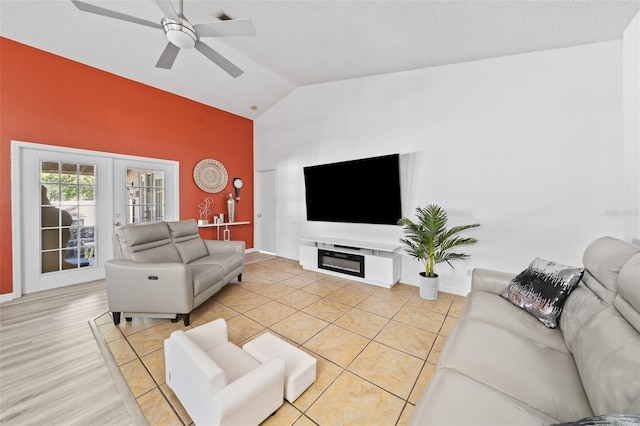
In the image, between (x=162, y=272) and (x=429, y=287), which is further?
(x=429, y=287)

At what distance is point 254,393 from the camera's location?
1213mm

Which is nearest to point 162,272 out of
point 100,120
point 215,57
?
point 215,57

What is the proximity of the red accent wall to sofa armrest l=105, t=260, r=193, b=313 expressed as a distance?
6.38 ft

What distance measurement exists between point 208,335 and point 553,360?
2012 millimetres

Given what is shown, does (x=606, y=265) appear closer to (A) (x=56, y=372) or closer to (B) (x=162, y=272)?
(B) (x=162, y=272)

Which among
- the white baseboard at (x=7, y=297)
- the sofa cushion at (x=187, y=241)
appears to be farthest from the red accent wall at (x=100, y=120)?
the sofa cushion at (x=187, y=241)

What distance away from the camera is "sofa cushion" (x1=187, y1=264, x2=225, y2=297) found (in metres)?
2.45

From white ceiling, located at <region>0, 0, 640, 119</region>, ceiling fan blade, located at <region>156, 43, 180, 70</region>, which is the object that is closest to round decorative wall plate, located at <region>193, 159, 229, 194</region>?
white ceiling, located at <region>0, 0, 640, 119</region>

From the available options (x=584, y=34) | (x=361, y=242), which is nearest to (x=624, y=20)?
(x=584, y=34)

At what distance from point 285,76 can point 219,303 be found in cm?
367

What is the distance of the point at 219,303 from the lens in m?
2.86

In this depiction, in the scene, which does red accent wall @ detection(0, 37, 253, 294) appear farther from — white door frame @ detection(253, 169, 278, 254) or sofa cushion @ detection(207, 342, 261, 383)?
sofa cushion @ detection(207, 342, 261, 383)

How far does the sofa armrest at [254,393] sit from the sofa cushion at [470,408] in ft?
2.40

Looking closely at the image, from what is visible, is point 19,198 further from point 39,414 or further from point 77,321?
point 39,414
